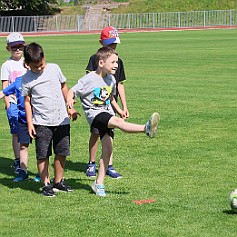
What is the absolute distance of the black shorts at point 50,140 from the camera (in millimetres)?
8250

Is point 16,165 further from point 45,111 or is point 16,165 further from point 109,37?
point 109,37

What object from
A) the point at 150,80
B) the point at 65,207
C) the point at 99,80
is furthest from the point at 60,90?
the point at 150,80

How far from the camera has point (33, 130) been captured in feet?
26.8

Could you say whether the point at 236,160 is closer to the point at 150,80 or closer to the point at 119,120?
the point at 119,120

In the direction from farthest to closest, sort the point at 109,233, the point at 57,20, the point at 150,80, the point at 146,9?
the point at 146,9, the point at 57,20, the point at 150,80, the point at 109,233

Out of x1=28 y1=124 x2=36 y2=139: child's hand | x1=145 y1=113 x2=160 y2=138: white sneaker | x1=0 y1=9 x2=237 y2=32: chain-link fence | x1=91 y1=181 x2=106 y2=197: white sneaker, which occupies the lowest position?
x1=0 y1=9 x2=237 y2=32: chain-link fence

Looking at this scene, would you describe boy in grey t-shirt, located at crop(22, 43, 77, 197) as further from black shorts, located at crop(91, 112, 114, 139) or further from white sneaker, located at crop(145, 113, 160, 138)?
white sneaker, located at crop(145, 113, 160, 138)

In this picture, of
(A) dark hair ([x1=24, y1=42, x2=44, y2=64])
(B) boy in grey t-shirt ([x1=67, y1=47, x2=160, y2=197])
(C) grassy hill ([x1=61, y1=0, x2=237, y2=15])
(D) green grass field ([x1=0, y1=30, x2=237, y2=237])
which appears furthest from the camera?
(C) grassy hill ([x1=61, y1=0, x2=237, y2=15])

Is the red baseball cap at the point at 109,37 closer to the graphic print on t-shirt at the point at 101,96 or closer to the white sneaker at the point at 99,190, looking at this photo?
the graphic print on t-shirt at the point at 101,96

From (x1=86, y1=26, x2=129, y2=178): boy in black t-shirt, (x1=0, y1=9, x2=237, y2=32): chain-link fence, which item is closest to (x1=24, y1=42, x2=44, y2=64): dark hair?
(x1=86, y1=26, x2=129, y2=178): boy in black t-shirt

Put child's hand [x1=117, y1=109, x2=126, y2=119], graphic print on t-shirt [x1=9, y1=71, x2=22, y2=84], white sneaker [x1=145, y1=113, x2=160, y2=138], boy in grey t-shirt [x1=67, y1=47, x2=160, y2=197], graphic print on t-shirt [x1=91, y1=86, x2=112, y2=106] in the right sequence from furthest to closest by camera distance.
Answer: graphic print on t-shirt [x1=9, y1=71, x2=22, y2=84]
child's hand [x1=117, y1=109, x2=126, y2=119]
graphic print on t-shirt [x1=91, y1=86, x2=112, y2=106]
boy in grey t-shirt [x1=67, y1=47, x2=160, y2=197]
white sneaker [x1=145, y1=113, x2=160, y2=138]

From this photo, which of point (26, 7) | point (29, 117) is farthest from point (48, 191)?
point (26, 7)

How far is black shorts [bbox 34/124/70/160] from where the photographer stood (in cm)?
825

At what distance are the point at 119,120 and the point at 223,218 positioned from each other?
5.47 ft
